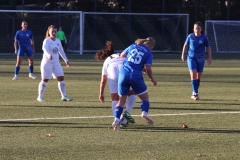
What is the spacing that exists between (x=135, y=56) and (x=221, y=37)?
34.0 metres

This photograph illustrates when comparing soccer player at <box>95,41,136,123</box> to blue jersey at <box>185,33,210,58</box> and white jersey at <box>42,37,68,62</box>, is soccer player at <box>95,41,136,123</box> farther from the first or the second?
blue jersey at <box>185,33,210,58</box>

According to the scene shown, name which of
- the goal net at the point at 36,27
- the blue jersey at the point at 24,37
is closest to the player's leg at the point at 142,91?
the blue jersey at the point at 24,37

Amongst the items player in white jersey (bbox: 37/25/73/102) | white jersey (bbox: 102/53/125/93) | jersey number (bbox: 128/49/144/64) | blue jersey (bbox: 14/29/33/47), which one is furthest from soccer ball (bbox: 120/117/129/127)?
blue jersey (bbox: 14/29/33/47)

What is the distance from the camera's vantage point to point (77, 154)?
854 cm

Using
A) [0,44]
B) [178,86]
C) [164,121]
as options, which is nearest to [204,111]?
[164,121]

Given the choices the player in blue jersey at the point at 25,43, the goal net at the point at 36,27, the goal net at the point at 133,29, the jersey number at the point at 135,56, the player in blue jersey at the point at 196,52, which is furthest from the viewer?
the goal net at the point at 133,29

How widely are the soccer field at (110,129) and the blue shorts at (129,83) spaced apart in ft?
2.27

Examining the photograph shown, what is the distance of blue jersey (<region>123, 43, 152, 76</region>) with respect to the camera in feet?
34.3

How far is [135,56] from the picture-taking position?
10461 millimetres

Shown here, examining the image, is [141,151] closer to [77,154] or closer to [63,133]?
[77,154]

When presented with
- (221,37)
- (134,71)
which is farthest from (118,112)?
(221,37)

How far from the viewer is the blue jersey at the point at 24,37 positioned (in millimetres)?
22812

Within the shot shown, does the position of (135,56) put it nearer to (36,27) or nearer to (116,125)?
(116,125)

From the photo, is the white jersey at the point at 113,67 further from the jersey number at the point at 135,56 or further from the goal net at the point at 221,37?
the goal net at the point at 221,37
